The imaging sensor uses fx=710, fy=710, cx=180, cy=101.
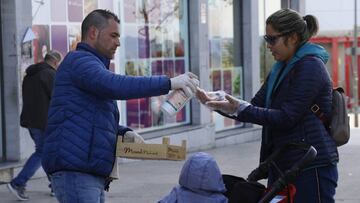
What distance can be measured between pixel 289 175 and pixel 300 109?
346 mm

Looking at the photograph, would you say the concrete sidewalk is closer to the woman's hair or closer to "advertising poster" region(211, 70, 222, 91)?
"advertising poster" region(211, 70, 222, 91)

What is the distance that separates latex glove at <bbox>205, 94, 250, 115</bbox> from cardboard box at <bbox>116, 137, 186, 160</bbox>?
26cm

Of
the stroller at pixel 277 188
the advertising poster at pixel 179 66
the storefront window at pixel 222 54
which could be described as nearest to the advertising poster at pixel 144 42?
the advertising poster at pixel 179 66

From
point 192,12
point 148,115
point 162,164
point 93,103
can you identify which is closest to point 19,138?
point 162,164

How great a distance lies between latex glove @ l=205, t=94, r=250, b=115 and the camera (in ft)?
12.4

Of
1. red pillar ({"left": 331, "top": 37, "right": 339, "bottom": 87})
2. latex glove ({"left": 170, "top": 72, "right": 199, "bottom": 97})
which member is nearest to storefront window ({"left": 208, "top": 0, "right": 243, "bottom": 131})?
latex glove ({"left": 170, "top": 72, "right": 199, "bottom": 97})

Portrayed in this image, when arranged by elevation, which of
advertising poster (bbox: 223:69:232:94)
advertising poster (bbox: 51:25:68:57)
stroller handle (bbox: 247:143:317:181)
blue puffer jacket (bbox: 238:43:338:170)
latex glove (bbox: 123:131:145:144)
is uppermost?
advertising poster (bbox: 51:25:68:57)

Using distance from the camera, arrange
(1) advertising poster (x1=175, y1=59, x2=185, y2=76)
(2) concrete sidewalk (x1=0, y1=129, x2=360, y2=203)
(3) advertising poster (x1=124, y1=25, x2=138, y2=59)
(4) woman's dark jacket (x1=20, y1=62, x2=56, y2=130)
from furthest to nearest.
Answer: (1) advertising poster (x1=175, y1=59, x2=185, y2=76), (3) advertising poster (x1=124, y1=25, x2=138, y2=59), (2) concrete sidewalk (x1=0, y1=129, x2=360, y2=203), (4) woman's dark jacket (x1=20, y1=62, x2=56, y2=130)

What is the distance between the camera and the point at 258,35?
15.7 meters

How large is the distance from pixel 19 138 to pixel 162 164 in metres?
2.67

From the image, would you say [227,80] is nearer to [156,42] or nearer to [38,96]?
[156,42]

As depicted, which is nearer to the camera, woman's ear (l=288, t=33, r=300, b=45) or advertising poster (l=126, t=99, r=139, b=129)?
woman's ear (l=288, t=33, r=300, b=45)

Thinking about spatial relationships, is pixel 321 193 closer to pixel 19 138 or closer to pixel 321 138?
pixel 321 138

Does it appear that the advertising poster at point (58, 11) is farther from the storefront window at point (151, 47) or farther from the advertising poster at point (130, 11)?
the advertising poster at point (130, 11)
